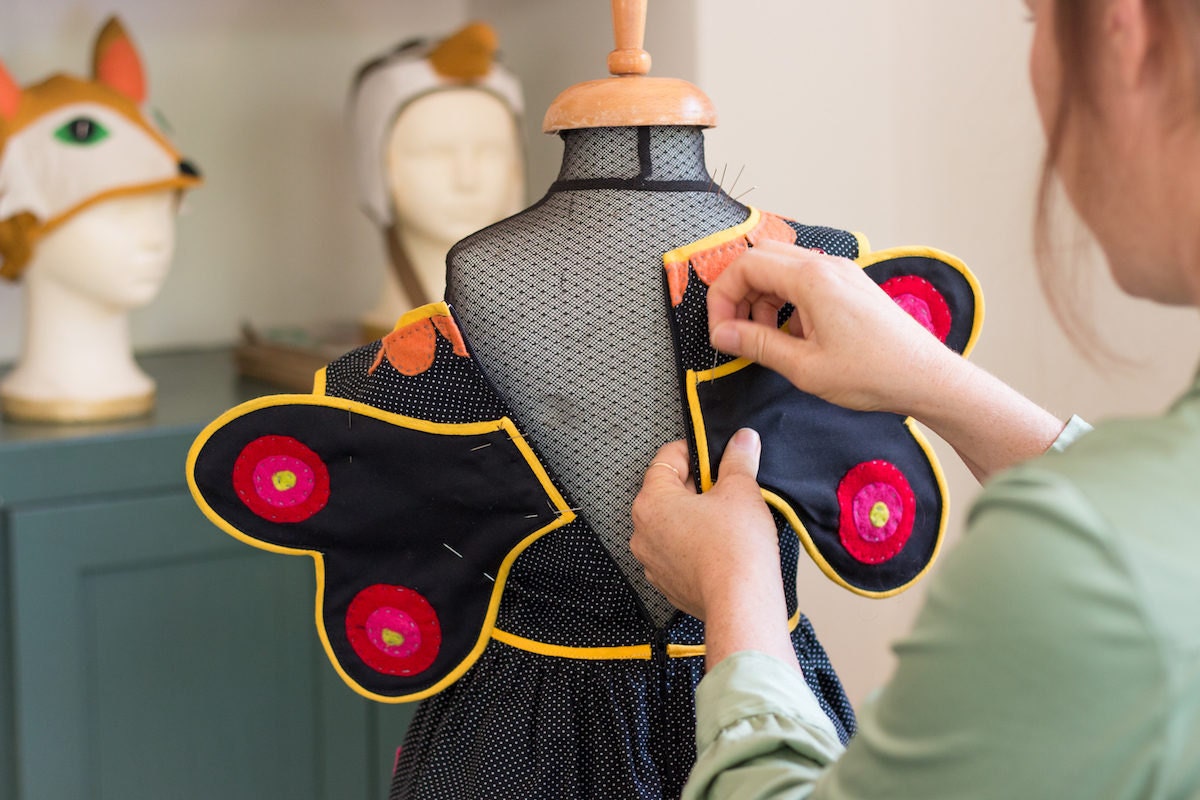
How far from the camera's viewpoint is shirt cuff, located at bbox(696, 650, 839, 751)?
0.64m

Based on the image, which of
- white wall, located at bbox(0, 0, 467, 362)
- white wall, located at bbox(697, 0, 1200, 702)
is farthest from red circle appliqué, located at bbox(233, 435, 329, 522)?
white wall, located at bbox(0, 0, 467, 362)

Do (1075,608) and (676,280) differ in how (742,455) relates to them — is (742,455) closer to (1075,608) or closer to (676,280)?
(676,280)

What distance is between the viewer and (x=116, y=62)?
165 cm

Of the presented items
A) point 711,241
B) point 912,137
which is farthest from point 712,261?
point 912,137

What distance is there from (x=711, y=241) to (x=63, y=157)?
1.07 metres

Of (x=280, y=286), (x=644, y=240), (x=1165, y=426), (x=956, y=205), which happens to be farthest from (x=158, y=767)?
(x=1165, y=426)

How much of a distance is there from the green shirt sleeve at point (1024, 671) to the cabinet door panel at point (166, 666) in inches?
49.0

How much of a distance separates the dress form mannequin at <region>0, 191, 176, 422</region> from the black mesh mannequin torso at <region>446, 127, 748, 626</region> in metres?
0.93

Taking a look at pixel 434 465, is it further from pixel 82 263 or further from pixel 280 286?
pixel 280 286

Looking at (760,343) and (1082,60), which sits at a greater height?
(1082,60)

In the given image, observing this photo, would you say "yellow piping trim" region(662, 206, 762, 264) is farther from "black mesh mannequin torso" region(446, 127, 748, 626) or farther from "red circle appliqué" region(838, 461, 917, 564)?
"red circle appliqué" region(838, 461, 917, 564)

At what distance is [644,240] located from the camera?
0.82 meters

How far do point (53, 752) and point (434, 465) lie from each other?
100cm

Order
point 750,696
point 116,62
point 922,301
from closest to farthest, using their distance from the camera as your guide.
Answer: point 750,696, point 922,301, point 116,62
